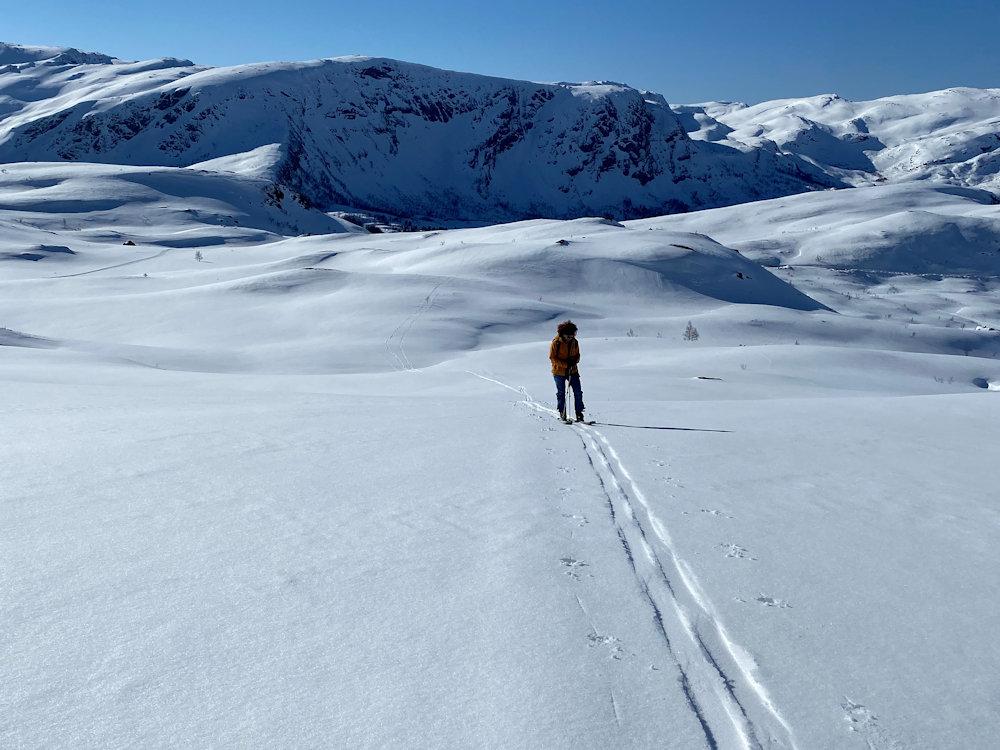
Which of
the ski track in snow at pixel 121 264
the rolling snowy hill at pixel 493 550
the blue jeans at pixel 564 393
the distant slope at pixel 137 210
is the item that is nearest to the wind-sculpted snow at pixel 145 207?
the distant slope at pixel 137 210

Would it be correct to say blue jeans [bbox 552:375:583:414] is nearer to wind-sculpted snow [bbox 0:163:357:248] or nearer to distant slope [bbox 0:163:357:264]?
distant slope [bbox 0:163:357:264]

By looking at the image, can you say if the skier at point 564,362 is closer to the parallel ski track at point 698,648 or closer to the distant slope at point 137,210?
the parallel ski track at point 698,648

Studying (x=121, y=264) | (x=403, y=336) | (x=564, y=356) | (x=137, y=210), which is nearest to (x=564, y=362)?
(x=564, y=356)

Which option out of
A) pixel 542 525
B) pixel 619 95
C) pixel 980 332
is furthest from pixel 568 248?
pixel 619 95

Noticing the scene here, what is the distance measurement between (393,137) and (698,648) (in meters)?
177

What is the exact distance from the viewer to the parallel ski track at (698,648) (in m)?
2.65

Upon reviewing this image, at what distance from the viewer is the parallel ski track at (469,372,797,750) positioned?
2.65 metres

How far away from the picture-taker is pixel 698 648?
315 centimetres

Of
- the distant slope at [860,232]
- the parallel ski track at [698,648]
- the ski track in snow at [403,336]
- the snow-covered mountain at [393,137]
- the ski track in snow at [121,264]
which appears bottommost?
the ski track in snow at [403,336]

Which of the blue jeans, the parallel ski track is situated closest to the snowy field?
the parallel ski track

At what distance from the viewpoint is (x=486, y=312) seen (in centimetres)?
2598

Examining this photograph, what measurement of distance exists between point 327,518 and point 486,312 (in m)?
21.7

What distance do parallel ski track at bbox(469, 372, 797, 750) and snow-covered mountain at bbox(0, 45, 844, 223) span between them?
363 feet

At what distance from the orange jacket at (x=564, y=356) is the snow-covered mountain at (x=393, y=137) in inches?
4134
